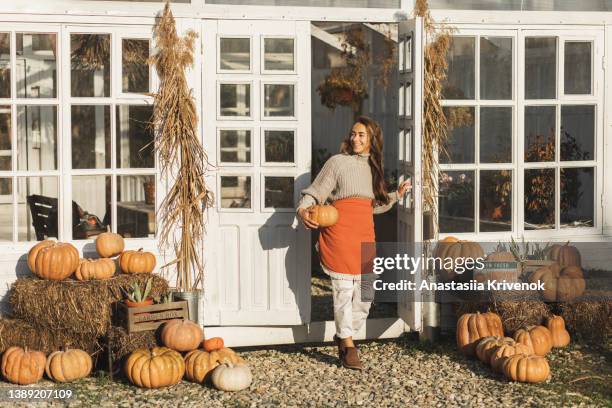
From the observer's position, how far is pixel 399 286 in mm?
8172

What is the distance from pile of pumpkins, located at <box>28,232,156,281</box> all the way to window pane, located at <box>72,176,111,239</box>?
0.19m

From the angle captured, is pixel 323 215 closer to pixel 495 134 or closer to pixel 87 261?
pixel 87 261

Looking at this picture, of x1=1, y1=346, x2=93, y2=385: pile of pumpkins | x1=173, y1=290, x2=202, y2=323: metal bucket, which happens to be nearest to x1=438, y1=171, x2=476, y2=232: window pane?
x1=173, y1=290, x2=202, y2=323: metal bucket

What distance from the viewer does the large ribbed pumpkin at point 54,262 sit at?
7.22 m

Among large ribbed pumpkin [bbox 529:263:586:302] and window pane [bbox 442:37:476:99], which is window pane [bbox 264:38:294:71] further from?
large ribbed pumpkin [bbox 529:263:586:302]

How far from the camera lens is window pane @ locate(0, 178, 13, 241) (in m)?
7.59

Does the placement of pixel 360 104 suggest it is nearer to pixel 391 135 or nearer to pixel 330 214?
pixel 391 135

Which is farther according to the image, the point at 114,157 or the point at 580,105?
the point at 580,105

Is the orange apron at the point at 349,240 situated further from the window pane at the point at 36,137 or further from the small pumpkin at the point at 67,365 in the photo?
the window pane at the point at 36,137

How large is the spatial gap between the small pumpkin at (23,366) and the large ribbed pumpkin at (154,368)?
59cm

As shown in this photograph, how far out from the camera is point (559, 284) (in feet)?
26.3

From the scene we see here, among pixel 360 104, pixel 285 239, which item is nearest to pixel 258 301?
pixel 285 239

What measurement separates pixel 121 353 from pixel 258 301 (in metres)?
1.22

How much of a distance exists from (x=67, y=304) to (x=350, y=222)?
80.4 inches
